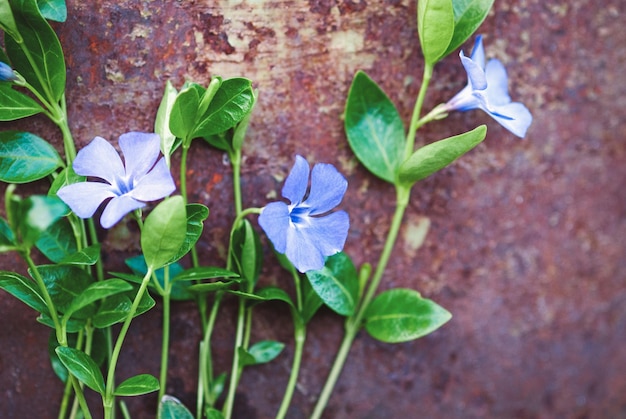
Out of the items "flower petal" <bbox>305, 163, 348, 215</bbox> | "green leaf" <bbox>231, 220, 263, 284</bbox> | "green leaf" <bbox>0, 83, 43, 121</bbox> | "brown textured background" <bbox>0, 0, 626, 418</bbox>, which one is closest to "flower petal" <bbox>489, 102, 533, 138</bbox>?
"brown textured background" <bbox>0, 0, 626, 418</bbox>

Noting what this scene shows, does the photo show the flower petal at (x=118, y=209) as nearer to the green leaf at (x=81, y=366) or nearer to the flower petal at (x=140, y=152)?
the flower petal at (x=140, y=152)

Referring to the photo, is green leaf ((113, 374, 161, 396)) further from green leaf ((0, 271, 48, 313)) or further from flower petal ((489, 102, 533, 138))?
flower petal ((489, 102, 533, 138))

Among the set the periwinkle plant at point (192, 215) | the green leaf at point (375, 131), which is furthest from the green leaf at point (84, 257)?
the green leaf at point (375, 131)

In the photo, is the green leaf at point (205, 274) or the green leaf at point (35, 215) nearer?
the green leaf at point (35, 215)

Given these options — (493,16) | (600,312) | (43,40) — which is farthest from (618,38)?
(43,40)

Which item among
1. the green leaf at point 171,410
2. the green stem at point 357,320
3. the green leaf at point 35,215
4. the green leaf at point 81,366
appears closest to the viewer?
the green leaf at point 35,215

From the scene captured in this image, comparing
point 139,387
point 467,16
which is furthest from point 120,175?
point 467,16

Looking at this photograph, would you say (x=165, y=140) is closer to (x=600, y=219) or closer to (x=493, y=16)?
(x=493, y=16)

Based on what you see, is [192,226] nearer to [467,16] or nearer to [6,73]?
[6,73]

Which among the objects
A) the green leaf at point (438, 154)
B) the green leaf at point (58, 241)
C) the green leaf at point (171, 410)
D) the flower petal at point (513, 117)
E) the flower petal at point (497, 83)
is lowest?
the green leaf at point (171, 410)
